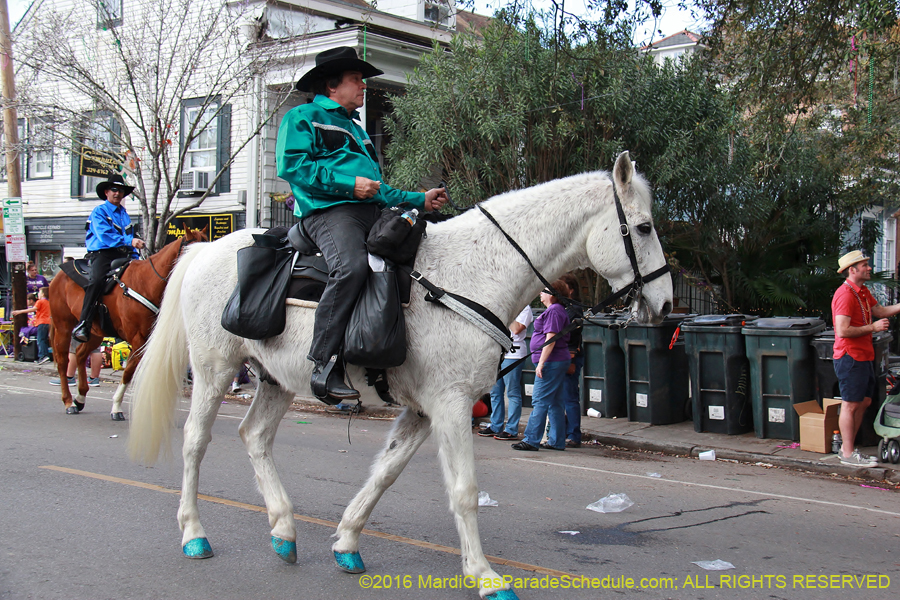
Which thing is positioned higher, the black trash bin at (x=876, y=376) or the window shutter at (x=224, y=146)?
the window shutter at (x=224, y=146)

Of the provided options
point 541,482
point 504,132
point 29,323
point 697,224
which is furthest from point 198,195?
point 541,482

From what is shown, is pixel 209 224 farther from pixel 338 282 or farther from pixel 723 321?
pixel 338 282

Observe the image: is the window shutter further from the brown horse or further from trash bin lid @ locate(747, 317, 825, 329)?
trash bin lid @ locate(747, 317, 825, 329)

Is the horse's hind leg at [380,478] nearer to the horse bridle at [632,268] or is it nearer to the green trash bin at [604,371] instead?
the horse bridle at [632,268]

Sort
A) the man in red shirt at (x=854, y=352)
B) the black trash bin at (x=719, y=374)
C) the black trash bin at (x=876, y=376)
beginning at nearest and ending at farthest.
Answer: the man in red shirt at (x=854, y=352) < the black trash bin at (x=876, y=376) < the black trash bin at (x=719, y=374)

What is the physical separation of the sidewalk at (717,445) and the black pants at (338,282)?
4090 millimetres

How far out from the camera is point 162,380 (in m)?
4.92

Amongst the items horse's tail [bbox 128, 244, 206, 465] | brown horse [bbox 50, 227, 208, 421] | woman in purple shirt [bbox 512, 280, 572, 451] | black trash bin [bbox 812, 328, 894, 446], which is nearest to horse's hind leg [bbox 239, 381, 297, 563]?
horse's tail [bbox 128, 244, 206, 465]

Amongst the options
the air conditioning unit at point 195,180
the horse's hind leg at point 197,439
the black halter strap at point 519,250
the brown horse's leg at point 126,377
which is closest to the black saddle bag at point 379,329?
the black halter strap at point 519,250

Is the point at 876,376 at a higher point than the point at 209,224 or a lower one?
lower

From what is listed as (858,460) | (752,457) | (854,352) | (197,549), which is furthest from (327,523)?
(858,460)

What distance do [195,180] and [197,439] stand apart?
15082 mm

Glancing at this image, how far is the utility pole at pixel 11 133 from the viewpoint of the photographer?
15500mm

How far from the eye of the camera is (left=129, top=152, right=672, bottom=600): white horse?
12.6 feet
